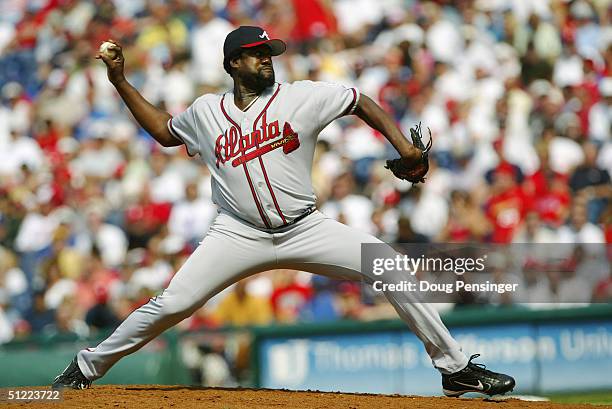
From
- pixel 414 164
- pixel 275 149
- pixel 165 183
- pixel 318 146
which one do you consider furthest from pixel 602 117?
pixel 275 149

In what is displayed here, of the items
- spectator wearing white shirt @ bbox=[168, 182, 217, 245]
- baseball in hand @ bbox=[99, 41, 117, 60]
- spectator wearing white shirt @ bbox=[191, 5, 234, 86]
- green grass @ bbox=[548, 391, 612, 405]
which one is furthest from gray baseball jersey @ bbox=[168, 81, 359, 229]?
spectator wearing white shirt @ bbox=[191, 5, 234, 86]

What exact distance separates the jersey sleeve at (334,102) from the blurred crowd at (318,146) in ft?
12.8

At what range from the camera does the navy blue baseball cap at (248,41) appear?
604cm

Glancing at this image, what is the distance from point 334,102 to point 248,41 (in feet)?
1.80

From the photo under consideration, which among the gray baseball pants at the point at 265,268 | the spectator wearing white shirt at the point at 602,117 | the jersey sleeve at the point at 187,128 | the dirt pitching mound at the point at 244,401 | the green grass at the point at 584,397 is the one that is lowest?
the dirt pitching mound at the point at 244,401

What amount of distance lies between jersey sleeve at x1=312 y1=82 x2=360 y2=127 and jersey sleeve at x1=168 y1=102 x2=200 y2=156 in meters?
0.69

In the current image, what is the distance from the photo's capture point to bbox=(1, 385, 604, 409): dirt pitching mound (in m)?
5.90

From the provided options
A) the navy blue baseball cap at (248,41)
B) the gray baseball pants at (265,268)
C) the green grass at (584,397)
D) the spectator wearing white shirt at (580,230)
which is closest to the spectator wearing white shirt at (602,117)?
the spectator wearing white shirt at (580,230)

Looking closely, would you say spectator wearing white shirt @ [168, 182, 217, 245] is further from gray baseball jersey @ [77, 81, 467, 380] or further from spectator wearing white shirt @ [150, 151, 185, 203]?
gray baseball jersey @ [77, 81, 467, 380]

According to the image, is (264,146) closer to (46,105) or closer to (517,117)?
(517,117)

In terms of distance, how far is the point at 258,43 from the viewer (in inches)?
238

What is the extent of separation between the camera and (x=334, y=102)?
606 cm

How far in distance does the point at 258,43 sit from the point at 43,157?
8075mm

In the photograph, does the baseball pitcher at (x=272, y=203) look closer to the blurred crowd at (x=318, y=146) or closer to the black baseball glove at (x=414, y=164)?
the black baseball glove at (x=414, y=164)
